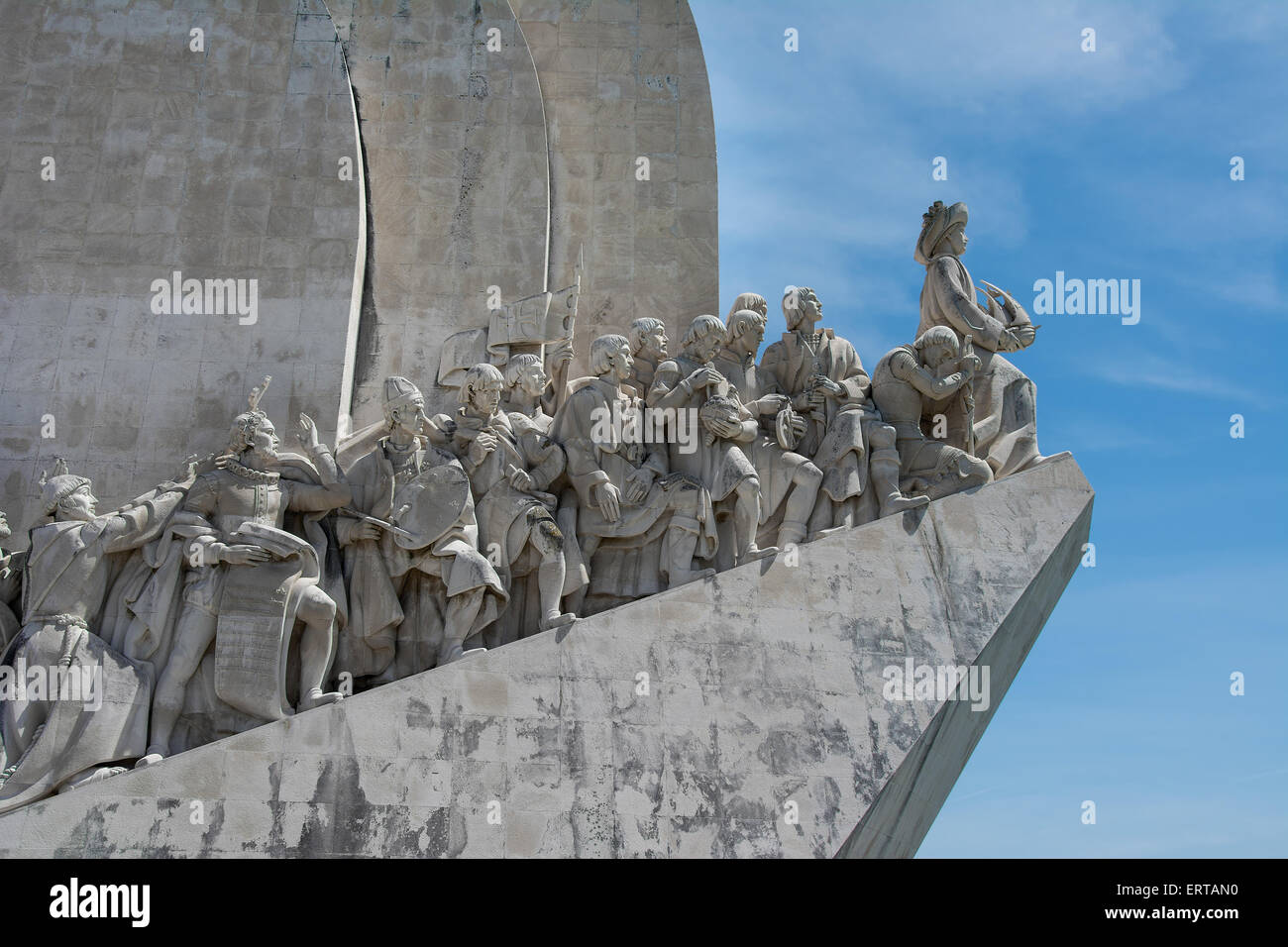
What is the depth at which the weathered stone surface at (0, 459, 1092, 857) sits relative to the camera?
32.0 ft

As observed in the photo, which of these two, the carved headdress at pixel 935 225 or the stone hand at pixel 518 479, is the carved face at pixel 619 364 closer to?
the stone hand at pixel 518 479

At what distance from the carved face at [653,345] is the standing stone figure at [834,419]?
0.75 m

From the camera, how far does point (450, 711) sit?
10.2 m

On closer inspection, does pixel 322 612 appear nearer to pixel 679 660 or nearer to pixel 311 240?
pixel 679 660

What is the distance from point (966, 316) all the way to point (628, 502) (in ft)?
9.69

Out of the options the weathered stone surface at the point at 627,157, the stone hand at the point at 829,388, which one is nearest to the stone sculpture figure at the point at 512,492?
the weathered stone surface at the point at 627,157

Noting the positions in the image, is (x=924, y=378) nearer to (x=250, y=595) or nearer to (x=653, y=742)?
(x=653, y=742)

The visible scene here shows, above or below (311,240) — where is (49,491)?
below

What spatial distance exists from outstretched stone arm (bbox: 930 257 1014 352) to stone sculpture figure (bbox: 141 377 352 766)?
14.8 ft

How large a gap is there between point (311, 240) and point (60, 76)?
2391mm

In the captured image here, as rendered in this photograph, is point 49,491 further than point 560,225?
No

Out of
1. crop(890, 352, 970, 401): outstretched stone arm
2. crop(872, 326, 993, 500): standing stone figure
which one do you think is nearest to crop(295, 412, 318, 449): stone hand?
crop(872, 326, 993, 500): standing stone figure

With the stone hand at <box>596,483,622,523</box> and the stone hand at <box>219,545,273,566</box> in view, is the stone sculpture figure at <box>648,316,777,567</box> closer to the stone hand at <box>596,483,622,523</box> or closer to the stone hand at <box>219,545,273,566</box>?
the stone hand at <box>596,483,622,523</box>

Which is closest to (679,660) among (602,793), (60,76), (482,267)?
(602,793)
